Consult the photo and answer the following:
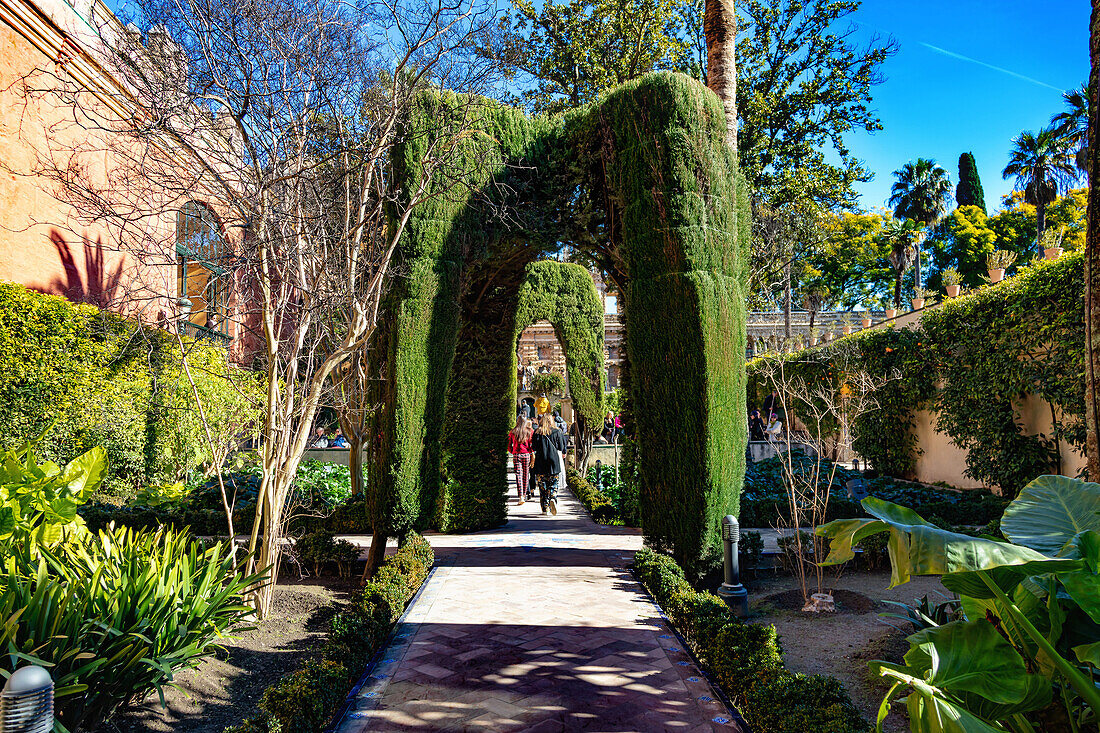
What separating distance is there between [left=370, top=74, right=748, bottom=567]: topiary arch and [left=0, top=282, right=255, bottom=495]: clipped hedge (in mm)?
2892

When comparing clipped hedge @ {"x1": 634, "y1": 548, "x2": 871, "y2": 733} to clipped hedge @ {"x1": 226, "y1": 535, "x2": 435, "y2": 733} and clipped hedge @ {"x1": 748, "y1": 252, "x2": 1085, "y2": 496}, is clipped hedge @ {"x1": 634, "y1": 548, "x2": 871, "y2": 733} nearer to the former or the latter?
clipped hedge @ {"x1": 226, "y1": 535, "x2": 435, "y2": 733}

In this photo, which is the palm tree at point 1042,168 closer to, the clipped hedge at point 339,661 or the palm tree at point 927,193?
the palm tree at point 927,193

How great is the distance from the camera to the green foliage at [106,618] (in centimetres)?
289

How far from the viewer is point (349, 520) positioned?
30.8 feet

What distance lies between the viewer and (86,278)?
1134cm

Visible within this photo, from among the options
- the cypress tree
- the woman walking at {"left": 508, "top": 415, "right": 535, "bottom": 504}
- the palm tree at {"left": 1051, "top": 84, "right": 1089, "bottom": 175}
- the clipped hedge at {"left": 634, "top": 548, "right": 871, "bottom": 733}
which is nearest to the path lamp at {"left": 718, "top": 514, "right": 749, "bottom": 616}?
the clipped hedge at {"left": 634, "top": 548, "right": 871, "bottom": 733}

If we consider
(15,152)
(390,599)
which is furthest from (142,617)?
(15,152)

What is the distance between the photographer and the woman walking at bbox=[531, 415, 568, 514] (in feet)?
37.6

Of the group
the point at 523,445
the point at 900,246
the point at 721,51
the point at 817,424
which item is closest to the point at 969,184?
the point at 900,246

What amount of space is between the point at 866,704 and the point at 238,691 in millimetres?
3855

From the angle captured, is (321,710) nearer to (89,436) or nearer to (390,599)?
(390,599)

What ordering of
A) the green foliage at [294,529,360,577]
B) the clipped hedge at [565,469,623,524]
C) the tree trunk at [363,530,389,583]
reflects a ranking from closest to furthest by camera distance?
the tree trunk at [363,530,389,583] < the green foliage at [294,529,360,577] < the clipped hedge at [565,469,623,524]

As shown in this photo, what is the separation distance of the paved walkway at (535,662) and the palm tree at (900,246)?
32.4 metres

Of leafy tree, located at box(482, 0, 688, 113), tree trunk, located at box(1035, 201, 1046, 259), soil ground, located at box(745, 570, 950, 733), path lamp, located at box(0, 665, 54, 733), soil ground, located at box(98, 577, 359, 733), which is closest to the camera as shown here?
path lamp, located at box(0, 665, 54, 733)
